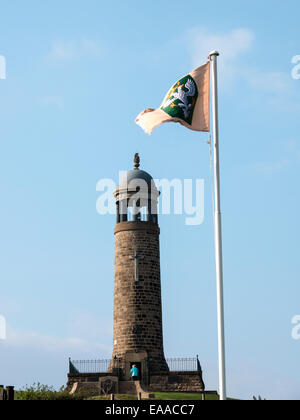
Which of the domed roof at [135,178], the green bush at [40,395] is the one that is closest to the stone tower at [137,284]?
the domed roof at [135,178]

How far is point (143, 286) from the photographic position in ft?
187

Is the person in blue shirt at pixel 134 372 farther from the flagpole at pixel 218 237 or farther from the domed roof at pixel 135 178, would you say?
the flagpole at pixel 218 237

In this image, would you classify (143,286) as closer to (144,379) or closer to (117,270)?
(117,270)

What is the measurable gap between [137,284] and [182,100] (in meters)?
29.6

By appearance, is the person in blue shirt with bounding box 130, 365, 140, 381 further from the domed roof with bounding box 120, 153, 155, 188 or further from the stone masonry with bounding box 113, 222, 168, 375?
the domed roof with bounding box 120, 153, 155, 188

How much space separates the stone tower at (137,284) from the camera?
184 feet

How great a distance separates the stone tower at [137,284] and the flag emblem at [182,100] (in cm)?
2901

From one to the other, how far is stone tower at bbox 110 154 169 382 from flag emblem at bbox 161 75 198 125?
1142 inches

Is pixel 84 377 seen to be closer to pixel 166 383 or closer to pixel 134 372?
pixel 134 372

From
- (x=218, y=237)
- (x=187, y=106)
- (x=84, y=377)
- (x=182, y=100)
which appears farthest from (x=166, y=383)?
(x=182, y=100)

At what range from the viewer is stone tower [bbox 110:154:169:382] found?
5609cm
